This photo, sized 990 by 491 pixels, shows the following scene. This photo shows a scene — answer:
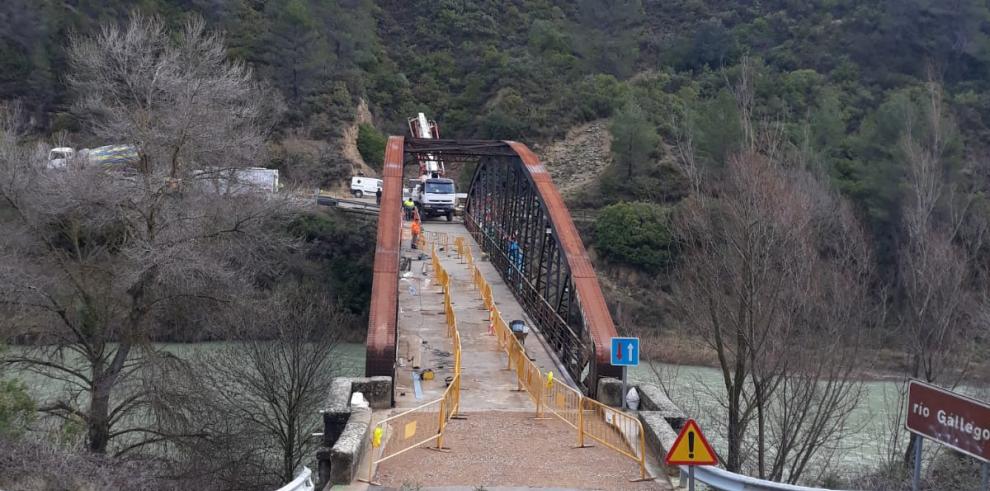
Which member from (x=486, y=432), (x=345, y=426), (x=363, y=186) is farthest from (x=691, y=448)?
(x=363, y=186)

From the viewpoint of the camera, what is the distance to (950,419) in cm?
684

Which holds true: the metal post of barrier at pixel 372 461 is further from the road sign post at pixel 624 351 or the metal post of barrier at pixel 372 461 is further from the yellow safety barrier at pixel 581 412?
the road sign post at pixel 624 351

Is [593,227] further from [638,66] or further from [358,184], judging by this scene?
[638,66]

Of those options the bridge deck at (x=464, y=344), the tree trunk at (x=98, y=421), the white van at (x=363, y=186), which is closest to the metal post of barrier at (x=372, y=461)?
the bridge deck at (x=464, y=344)

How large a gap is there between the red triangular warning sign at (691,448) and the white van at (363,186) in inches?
1825

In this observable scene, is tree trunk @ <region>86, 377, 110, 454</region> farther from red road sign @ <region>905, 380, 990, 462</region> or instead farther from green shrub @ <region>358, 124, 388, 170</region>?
green shrub @ <region>358, 124, 388, 170</region>

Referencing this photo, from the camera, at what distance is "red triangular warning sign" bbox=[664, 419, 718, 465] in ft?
27.2

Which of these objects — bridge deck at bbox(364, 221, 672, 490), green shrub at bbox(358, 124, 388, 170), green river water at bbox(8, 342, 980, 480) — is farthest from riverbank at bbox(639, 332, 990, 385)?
green shrub at bbox(358, 124, 388, 170)

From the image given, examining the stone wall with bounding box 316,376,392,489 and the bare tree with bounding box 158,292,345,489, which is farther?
the bare tree with bounding box 158,292,345,489

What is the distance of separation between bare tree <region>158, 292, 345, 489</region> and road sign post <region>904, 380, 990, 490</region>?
48.4 feet

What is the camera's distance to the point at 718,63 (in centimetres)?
7075

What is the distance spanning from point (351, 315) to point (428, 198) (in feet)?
21.9

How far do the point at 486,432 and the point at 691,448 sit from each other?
4595 millimetres

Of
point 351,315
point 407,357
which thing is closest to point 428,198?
point 351,315
